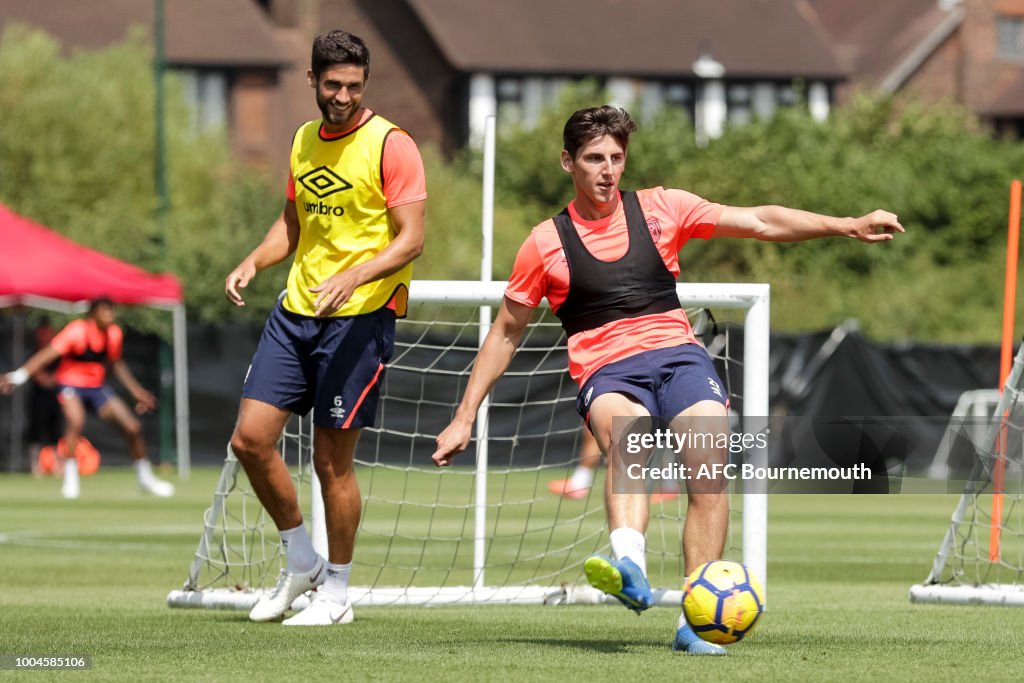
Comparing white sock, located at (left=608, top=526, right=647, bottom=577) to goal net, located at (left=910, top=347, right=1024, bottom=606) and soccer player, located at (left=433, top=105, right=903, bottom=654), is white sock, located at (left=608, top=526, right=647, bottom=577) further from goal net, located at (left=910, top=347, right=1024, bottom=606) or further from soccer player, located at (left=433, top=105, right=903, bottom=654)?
goal net, located at (left=910, top=347, right=1024, bottom=606)

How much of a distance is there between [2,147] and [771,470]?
3485 cm

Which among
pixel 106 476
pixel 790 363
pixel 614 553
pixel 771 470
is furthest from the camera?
pixel 790 363

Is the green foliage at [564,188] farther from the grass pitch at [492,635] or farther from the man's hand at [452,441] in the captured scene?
the man's hand at [452,441]

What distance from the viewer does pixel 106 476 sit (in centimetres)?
2620

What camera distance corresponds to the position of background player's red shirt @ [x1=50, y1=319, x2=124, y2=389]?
20.7 metres

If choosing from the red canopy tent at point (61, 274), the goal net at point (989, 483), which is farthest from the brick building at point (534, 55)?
the goal net at point (989, 483)

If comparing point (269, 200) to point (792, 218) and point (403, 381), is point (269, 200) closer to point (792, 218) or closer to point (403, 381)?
point (403, 381)

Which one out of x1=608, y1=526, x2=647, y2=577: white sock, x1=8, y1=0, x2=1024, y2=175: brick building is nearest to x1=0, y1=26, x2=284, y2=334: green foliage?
x1=8, y1=0, x2=1024, y2=175: brick building

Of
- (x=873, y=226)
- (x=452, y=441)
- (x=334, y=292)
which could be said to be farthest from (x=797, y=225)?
(x=334, y=292)

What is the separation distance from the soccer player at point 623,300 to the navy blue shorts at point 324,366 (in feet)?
3.03

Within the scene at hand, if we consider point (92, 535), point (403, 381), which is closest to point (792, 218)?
point (92, 535)

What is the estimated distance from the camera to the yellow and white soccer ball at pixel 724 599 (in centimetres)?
643

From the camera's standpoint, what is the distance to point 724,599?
6449 mm

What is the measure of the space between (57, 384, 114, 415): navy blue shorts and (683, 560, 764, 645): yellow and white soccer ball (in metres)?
15.2
